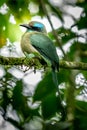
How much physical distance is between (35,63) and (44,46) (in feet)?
1.10

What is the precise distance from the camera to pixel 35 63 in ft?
8.45

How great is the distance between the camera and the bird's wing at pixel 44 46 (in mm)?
2692

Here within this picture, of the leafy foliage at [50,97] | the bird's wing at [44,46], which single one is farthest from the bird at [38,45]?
the leafy foliage at [50,97]

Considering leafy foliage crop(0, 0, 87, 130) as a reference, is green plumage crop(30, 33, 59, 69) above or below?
above

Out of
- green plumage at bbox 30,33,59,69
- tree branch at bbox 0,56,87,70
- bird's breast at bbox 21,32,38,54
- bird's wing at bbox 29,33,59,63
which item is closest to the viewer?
tree branch at bbox 0,56,87,70

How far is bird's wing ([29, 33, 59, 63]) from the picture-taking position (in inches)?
106

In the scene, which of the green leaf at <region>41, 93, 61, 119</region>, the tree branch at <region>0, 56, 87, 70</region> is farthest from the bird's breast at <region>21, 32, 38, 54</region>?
the green leaf at <region>41, 93, 61, 119</region>

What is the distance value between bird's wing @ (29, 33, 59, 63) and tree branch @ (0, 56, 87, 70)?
0.09 meters

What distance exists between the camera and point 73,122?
1235 mm

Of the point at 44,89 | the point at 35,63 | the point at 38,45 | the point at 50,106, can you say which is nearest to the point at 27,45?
the point at 38,45

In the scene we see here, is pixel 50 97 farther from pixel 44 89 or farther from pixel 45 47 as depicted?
pixel 45 47

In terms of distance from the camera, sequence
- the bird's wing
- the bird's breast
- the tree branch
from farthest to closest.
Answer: the bird's breast
the bird's wing
the tree branch

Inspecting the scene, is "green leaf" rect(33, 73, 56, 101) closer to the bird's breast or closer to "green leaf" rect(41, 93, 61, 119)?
"green leaf" rect(41, 93, 61, 119)

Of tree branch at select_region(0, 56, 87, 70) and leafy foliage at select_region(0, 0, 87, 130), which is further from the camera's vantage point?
tree branch at select_region(0, 56, 87, 70)
